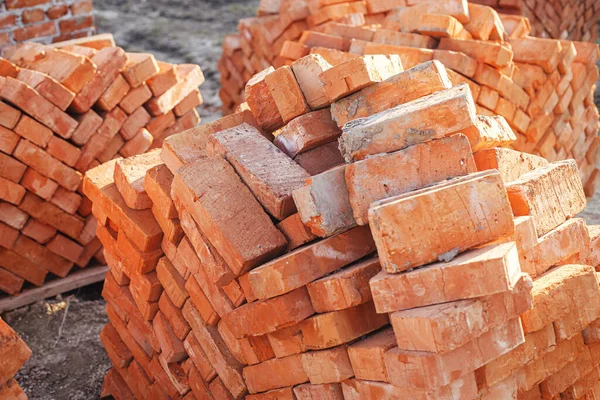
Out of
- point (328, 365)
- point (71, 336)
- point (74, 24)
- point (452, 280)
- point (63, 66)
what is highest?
point (74, 24)

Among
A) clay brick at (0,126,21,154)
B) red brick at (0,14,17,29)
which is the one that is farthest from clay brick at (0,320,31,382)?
red brick at (0,14,17,29)

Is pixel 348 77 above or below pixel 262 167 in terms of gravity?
above

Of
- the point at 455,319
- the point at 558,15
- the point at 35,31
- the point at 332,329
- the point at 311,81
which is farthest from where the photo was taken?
the point at 558,15

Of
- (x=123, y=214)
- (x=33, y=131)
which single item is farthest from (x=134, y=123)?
(x=123, y=214)

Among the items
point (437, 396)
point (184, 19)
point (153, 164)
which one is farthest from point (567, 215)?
point (184, 19)

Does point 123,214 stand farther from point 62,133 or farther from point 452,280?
point 452,280

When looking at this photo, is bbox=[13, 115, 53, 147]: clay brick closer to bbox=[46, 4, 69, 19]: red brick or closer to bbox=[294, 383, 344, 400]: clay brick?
bbox=[46, 4, 69, 19]: red brick

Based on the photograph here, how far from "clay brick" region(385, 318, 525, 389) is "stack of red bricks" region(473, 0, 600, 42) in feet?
23.2

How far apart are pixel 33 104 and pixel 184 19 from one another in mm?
10095

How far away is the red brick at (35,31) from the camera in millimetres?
6992

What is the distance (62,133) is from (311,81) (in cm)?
239

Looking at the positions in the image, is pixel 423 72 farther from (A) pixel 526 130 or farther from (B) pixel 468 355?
(A) pixel 526 130

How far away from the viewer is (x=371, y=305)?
3.27 metres

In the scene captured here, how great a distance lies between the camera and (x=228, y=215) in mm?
3434
